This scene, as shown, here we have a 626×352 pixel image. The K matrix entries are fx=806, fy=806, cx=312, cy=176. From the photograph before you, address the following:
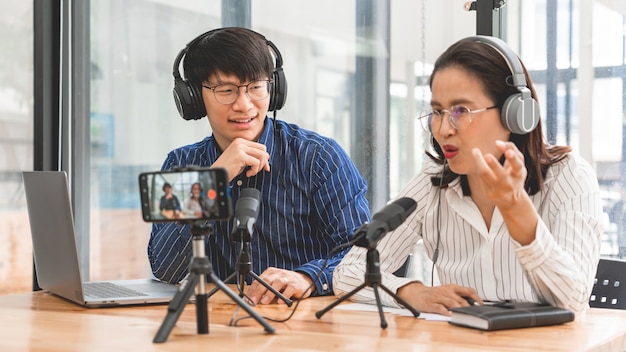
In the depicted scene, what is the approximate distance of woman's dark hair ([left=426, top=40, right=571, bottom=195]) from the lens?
1633 millimetres

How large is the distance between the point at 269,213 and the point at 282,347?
3.13 feet

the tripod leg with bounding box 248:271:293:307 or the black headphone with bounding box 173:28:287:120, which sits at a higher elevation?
the black headphone with bounding box 173:28:287:120

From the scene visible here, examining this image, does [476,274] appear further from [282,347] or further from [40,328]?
[40,328]

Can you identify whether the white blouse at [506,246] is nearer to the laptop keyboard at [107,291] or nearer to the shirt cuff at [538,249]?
the shirt cuff at [538,249]

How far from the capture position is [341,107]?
9.70 ft

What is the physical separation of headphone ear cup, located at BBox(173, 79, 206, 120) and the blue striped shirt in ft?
0.61

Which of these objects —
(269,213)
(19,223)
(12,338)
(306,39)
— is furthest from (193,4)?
(12,338)

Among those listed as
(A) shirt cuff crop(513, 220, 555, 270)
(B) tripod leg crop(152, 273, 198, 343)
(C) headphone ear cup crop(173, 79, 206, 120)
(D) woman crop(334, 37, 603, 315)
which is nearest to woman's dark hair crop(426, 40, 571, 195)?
(D) woman crop(334, 37, 603, 315)

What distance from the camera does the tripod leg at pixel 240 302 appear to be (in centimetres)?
120

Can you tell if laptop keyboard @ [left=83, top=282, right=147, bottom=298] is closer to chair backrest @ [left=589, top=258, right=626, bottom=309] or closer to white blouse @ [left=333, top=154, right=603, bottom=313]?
white blouse @ [left=333, top=154, right=603, bottom=313]

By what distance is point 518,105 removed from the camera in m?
1.57

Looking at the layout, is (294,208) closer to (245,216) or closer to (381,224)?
(245,216)

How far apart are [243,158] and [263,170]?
219mm

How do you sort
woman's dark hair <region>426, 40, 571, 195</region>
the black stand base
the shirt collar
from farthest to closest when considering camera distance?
the shirt collar, woman's dark hair <region>426, 40, 571, 195</region>, the black stand base
